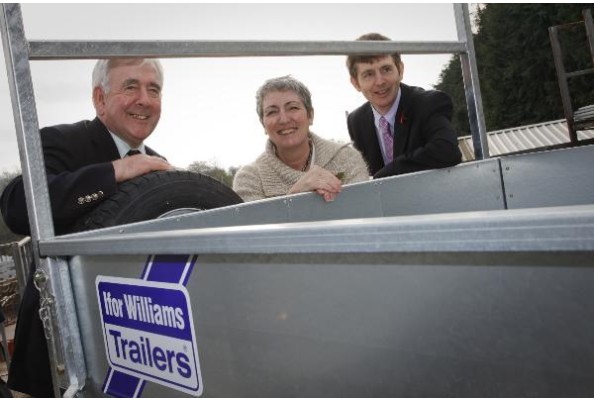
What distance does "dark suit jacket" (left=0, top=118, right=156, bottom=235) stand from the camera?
1.43 meters

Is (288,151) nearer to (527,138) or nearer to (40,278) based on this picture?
(40,278)

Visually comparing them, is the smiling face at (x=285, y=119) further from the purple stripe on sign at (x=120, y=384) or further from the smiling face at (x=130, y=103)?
the purple stripe on sign at (x=120, y=384)

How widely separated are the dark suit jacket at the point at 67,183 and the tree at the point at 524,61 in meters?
27.0

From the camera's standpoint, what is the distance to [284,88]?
3.00m

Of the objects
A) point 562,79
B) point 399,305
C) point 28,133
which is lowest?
point 399,305

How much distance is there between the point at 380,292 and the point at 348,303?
0.18 feet

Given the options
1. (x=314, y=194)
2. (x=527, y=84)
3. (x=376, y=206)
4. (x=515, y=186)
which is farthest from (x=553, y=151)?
(x=527, y=84)

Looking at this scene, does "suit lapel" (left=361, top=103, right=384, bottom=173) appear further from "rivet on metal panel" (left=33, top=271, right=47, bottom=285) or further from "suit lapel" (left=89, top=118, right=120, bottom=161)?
"rivet on metal panel" (left=33, top=271, right=47, bottom=285)

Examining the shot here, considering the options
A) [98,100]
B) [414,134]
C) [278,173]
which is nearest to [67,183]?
[98,100]

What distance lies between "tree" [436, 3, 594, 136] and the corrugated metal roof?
601 centimetres

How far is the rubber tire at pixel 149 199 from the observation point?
1.35 metres

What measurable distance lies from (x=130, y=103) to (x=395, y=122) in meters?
1.48

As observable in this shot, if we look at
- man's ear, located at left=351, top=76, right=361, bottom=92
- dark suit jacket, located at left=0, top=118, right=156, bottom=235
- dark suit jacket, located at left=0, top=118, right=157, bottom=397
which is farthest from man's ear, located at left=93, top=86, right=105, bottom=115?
man's ear, located at left=351, top=76, right=361, bottom=92

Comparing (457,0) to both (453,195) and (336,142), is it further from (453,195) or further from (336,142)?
(336,142)
